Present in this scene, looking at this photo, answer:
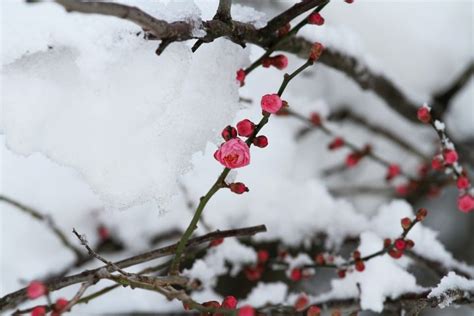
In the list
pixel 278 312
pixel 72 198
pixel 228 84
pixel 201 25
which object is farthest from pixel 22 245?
pixel 201 25

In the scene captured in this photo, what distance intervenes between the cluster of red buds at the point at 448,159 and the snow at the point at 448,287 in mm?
248

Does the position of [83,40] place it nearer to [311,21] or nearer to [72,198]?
[311,21]

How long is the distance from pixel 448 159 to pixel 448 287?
0.35 metres

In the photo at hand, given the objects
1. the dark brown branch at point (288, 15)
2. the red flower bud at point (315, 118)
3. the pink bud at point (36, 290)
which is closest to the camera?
the pink bud at point (36, 290)

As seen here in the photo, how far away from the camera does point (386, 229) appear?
1396 millimetres

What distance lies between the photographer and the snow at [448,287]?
0.89 m

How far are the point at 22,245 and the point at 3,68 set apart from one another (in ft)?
3.31

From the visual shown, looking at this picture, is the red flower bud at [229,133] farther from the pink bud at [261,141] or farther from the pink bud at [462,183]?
the pink bud at [462,183]

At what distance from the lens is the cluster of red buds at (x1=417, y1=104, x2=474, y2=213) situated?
1.16 metres

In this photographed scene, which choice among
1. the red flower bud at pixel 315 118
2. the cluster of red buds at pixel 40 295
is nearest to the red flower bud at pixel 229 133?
the cluster of red buds at pixel 40 295

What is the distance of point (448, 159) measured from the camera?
119 centimetres

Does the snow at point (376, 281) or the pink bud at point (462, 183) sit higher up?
the pink bud at point (462, 183)

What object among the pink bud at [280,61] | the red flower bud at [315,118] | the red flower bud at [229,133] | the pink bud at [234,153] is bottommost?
the pink bud at [234,153]

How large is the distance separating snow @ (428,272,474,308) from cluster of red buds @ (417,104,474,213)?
0.25 meters
